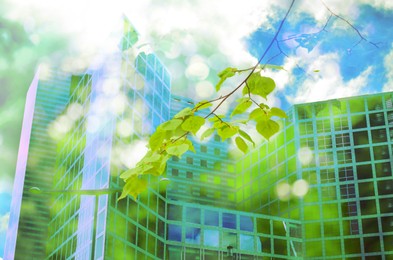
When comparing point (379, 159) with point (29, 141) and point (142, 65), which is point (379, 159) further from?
point (29, 141)

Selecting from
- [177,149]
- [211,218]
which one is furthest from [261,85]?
[211,218]

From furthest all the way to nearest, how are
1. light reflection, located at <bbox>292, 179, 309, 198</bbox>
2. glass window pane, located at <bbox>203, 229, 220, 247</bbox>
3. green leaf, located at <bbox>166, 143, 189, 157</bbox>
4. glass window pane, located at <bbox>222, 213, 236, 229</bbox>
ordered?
1. light reflection, located at <bbox>292, 179, 309, 198</bbox>
2. glass window pane, located at <bbox>222, 213, 236, 229</bbox>
3. glass window pane, located at <bbox>203, 229, 220, 247</bbox>
4. green leaf, located at <bbox>166, 143, 189, 157</bbox>

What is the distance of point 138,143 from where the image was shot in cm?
7006

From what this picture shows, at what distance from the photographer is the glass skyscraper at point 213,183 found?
219 feet

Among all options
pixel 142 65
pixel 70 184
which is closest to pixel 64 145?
pixel 70 184

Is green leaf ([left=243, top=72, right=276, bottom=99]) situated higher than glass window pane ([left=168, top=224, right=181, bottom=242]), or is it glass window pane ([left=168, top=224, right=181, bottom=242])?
glass window pane ([left=168, top=224, right=181, bottom=242])

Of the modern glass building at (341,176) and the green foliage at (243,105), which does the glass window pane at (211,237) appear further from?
the green foliage at (243,105)

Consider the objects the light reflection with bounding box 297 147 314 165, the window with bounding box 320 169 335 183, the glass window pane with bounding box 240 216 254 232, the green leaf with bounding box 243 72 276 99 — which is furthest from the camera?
the light reflection with bounding box 297 147 314 165

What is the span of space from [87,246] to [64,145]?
27.3 metres

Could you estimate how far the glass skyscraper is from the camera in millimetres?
66812

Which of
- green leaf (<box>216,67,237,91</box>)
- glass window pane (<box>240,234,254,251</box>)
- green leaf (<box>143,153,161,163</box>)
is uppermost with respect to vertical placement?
glass window pane (<box>240,234,254,251</box>)

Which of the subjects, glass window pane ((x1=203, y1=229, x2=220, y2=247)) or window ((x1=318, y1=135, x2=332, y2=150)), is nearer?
glass window pane ((x1=203, y1=229, x2=220, y2=247))

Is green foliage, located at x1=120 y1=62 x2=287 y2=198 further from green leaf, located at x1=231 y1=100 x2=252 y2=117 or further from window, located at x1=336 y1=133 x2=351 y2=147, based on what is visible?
window, located at x1=336 y1=133 x2=351 y2=147

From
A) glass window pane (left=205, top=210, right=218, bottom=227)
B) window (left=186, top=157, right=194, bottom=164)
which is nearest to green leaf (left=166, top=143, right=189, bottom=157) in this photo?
glass window pane (left=205, top=210, right=218, bottom=227)
